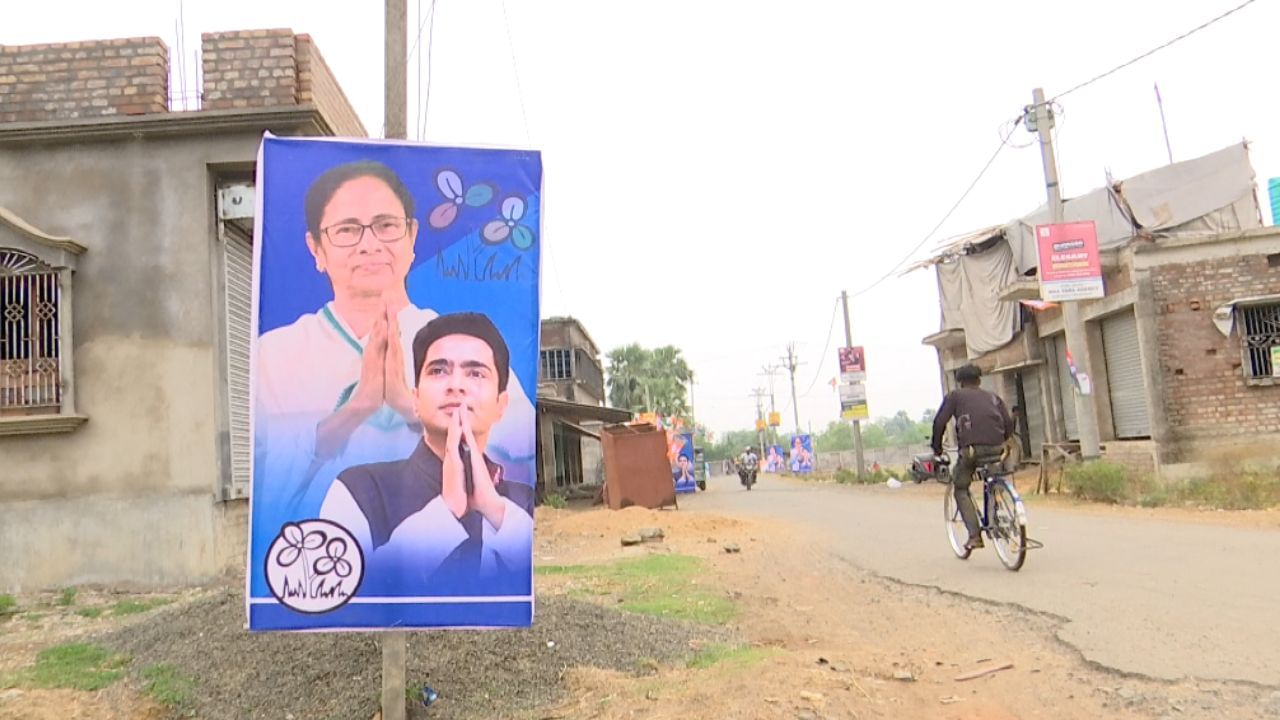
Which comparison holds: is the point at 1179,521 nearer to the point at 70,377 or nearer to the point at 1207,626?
the point at 1207,626

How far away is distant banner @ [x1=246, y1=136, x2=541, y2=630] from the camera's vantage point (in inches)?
146

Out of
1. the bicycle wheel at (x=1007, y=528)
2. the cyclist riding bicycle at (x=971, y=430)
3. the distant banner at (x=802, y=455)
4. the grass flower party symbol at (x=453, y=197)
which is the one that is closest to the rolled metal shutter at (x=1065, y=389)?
the cyclist riding bicycle at (x=971, y=430)

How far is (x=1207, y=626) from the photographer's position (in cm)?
511

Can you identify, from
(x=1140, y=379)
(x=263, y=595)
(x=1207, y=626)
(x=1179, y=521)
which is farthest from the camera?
(x=1140, y=379)

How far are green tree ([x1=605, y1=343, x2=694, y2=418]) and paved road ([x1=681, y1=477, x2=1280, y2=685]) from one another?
4705 cm

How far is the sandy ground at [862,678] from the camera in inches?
151

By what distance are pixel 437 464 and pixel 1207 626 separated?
4443mm

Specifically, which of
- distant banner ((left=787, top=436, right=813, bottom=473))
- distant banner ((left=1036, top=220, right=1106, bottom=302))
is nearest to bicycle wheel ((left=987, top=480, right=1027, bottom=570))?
distant banner ((left=1036, top=220, right=1106, bottom=302))

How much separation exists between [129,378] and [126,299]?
2.59ft

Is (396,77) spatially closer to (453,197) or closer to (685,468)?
(453,197)

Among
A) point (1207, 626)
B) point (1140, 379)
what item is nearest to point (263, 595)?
point (1207, 626)

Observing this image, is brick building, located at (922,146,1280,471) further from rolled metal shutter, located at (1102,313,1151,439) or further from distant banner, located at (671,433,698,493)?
distant banner, located at (671,433,698,493)

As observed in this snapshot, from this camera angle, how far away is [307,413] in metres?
3.74
